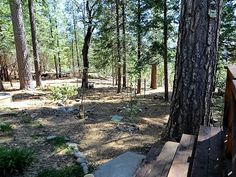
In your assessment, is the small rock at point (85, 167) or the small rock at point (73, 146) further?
the small rock at point (73, 146)

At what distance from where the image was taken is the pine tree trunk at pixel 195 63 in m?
3.63

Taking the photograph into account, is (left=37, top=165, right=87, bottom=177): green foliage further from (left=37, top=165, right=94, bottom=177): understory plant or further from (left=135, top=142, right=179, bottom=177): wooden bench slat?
(left=135, top=142, right=179, bottom=177): wooden bench slat

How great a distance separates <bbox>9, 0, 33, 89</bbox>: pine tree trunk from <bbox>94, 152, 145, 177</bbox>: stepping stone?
362 inches

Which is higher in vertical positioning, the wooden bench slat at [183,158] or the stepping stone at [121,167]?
the wooden bench slat at [183,158]

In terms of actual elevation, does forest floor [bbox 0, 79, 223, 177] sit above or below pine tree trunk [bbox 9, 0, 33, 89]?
below

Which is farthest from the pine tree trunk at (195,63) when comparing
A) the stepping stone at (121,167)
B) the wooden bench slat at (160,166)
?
the wooden bench slat at (160,166)

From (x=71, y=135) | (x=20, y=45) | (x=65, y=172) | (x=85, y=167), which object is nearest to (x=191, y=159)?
(x=85, y=167)

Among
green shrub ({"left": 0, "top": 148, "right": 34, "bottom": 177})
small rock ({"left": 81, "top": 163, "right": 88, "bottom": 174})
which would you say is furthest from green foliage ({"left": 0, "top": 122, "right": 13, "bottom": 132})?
small rock ({"left": 81, "top": 163, "right": 88, "bottom": 174})

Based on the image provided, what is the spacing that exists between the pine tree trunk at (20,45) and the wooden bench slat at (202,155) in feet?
33.0

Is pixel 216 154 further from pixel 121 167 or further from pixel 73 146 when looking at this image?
pixel 73 146

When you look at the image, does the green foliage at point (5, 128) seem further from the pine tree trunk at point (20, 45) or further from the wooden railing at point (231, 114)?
the pine tree trunk at point (20, 45)

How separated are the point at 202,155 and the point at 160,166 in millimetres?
416

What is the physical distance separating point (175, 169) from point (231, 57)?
34.1 ft

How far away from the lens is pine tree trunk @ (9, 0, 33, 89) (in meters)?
11.4
